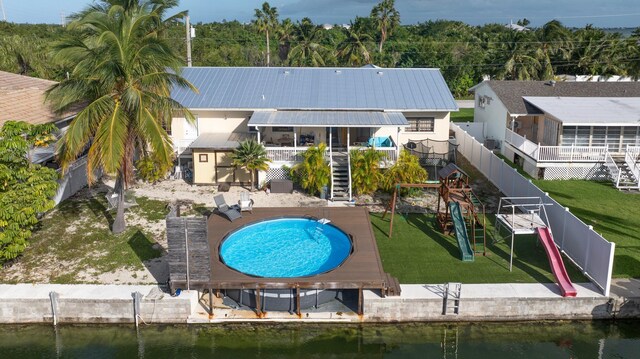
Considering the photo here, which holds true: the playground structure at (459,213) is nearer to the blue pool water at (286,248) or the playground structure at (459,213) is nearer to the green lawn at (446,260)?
the green lawn at (446,260)

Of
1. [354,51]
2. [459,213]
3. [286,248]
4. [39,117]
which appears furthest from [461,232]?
[354,51]

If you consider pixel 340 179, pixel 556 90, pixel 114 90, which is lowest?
pixel 340 179

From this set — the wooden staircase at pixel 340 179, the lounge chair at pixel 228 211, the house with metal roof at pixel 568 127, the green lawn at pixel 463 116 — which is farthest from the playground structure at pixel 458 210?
the green lawn at pixel 463 116

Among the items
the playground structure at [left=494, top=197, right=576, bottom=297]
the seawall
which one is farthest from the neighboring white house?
the playground structure at [left=494, top=197, right=576, bottom=297]

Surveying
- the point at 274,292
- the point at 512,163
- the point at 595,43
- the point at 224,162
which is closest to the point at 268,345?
the point at 274,292

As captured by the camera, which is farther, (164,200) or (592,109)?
(592,109)

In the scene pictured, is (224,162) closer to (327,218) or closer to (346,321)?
(327,218)

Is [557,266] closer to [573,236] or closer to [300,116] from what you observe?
[573,236]
